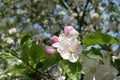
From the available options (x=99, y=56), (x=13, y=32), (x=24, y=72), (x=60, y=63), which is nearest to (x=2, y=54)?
(x=24, y=72)

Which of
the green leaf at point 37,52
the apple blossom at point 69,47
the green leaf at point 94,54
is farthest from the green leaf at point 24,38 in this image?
the green leaf at point 94,54

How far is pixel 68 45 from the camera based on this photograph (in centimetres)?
155

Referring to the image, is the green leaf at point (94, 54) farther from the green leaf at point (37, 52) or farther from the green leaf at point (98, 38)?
the green leaf at point (37, 52)

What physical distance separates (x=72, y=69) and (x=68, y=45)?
15 centimetres

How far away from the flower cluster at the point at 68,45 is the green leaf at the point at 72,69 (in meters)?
0.02

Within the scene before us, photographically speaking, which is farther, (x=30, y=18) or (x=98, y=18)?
(x=30, y=18)

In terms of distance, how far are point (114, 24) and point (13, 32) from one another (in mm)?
1777

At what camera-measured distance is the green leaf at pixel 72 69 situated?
1.41m

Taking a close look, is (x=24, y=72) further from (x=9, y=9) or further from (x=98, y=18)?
(x=9, y=9)

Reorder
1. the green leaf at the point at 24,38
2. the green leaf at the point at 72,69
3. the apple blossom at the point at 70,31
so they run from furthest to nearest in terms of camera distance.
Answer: the green leaf at the point at 24,38 → the apple blossom at the point at 70,31 → the green leaf at the point at 72,69

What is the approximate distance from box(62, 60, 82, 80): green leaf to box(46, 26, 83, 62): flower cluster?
0.07ft

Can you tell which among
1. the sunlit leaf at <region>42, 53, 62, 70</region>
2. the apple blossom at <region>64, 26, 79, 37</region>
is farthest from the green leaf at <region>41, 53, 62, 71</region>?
the apple blossom at <region>64, 26, 79, 37</region>

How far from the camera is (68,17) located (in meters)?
6.30

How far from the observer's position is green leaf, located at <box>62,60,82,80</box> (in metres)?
1.41
